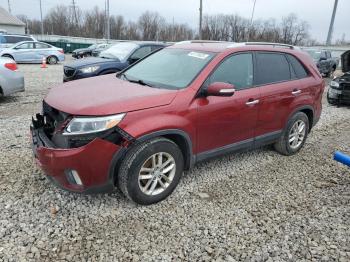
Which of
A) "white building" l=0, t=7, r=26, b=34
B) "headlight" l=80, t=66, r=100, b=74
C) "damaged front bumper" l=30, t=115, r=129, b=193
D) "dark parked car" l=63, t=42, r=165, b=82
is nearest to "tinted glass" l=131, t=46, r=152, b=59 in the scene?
"dark parked car" l=63, t=42, r=165, b=82

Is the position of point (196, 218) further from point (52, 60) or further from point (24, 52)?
point (52, 60)

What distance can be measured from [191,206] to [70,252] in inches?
53.9

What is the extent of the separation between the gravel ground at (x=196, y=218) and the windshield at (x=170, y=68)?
131 centimetres

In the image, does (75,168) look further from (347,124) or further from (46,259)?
(347,124)

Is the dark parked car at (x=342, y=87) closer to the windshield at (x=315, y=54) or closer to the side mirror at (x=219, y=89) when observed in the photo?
the side mirror at (x=219, y=89)

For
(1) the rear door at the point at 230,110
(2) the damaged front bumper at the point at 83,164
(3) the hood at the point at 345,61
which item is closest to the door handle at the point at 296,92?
(1) the rear door at the point at 230,110

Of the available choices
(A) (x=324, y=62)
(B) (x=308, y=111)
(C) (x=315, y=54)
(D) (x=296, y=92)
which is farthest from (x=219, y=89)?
(C) (x=315, y=54)

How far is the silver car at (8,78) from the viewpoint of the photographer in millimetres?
7480

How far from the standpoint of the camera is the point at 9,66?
24.9 feet

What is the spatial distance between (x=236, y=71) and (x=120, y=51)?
5942 millimetres

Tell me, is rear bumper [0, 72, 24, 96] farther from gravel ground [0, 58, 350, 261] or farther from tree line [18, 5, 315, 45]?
tree line [18, 5, 315, 45]

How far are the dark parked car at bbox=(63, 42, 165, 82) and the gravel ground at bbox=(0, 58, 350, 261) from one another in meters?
3.83

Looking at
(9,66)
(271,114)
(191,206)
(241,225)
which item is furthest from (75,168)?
(9,66)

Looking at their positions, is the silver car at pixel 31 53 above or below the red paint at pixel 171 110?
below
